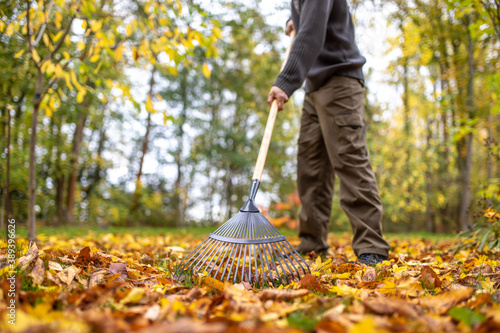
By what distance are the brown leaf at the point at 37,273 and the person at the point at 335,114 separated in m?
1.56

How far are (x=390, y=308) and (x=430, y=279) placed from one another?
576mm

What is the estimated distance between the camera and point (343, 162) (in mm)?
2186

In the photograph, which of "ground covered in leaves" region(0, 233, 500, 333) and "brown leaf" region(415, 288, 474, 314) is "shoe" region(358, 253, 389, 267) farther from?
"brown leaf" region(415, 288, 474, 314)

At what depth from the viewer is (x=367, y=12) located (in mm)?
6887

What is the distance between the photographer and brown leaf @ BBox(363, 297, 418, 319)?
3.21 feet

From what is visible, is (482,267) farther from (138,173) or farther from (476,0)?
(138,173)

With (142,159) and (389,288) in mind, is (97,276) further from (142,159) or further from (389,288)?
(142,159)

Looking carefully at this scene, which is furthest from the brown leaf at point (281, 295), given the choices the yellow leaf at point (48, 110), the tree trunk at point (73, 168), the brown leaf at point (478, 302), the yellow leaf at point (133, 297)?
the tree trunk at point (73, 168)

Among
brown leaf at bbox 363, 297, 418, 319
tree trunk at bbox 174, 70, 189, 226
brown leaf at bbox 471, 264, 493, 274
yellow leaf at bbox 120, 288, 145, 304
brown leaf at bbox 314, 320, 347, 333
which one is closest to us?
brown leaf at bbox 314, 320, 347, 333

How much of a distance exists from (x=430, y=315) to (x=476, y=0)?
262cm

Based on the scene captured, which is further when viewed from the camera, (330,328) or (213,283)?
(213,283)

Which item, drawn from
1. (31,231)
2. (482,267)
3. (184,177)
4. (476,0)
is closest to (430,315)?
(482,267)

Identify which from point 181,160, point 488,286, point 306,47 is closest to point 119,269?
point 488,286

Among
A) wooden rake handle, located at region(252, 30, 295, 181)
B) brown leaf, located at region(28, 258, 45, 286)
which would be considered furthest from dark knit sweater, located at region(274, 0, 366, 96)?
brown leaf, located at region(28, 258, 45, 286)
